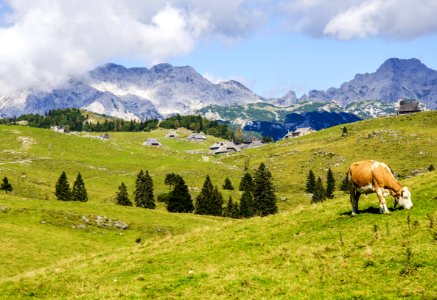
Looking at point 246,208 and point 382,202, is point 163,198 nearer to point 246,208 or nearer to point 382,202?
point 246,208

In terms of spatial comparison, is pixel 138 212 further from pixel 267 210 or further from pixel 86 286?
pixel 86 286

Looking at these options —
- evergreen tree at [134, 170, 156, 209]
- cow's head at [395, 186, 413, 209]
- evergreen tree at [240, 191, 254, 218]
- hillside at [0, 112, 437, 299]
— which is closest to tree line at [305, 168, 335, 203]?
evergreen tree at [240, 191, 254, 218]

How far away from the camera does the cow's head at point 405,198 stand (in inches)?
1009

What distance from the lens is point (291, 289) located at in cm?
1845

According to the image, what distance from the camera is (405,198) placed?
25734mm

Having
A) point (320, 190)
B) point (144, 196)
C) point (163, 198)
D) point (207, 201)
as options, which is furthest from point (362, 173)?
point (320, 190)

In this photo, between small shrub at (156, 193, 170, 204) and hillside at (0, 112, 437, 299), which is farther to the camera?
small shrub at (156, 193, 170, 204)

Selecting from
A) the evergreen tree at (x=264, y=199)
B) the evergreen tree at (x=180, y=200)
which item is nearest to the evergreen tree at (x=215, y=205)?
the evergreen tree at (x=180, y=200)

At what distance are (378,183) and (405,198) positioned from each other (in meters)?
1.69

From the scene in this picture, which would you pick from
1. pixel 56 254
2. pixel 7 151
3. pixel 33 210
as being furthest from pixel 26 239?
pixel 7 151

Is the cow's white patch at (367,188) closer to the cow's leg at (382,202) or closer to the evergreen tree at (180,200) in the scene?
the cow's leg at (382,202)

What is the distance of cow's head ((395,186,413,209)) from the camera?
2564 cm

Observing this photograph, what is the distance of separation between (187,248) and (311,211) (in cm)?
975

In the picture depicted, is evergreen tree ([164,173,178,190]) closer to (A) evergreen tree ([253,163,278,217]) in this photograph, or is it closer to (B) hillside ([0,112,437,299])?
(A) evergreen tree ([253,163,278,217])
